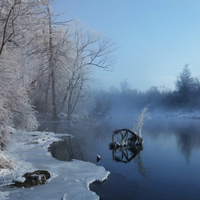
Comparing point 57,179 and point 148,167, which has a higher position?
point 57,179

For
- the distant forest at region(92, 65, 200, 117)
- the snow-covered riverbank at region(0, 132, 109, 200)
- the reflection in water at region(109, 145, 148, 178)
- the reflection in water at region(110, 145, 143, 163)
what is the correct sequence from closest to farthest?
the snow-covered riverbank at region(0, 132, 109, 200)
the reflection in water at region(109, 145, 148, 178)
the reflection in water at region(110, 145, 143, 163)
the distant forest at region(92, 65, 200, 117)

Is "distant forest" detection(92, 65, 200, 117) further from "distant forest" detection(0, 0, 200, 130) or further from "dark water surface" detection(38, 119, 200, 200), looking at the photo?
"dark water surface" detection(38, 119, 200, 200)

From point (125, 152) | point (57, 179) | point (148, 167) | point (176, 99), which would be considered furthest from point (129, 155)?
point (176, 99)

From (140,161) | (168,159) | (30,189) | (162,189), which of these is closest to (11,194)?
(30,189)

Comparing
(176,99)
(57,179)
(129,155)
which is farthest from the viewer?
(176,99)

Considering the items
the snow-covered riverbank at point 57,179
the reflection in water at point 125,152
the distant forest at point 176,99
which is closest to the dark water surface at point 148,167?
the reflection in water at point 125,152

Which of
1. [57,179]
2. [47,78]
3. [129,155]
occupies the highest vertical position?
[47,78]

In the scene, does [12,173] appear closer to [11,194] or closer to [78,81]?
[11,194]

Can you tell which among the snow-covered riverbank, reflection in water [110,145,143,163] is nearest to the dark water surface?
reflection in water [110,145,143,163]

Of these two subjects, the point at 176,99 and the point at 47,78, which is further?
the point at 176,99

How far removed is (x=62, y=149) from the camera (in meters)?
12.7

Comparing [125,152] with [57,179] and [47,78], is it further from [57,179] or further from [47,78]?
[47,78]

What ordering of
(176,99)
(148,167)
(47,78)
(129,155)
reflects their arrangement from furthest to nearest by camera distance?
(176,99) < (47,78) < (129,155) < (148,167)

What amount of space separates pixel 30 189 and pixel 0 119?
2.35m
